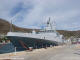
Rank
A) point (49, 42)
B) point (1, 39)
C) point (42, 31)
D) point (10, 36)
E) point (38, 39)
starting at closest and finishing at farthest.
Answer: point (10, 36) → point (38, 39) → point (49, 42) → point (42, 31) → point (1, 39)

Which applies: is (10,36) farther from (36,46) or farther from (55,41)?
(55,41)

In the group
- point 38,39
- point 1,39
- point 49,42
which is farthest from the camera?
point 1,39

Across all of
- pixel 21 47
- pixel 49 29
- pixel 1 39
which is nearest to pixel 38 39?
pixel 21 47

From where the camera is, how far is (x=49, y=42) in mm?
35344

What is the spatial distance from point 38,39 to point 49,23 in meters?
11.1

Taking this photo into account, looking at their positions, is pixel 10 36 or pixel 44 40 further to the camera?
pixel 44 40

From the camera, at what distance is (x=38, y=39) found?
1244 inches

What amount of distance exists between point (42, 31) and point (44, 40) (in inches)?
251

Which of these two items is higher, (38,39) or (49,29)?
(49,29)

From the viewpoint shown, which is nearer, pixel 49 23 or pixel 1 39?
pixel 49 23

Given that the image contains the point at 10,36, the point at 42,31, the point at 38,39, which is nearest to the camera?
the point at 10,36

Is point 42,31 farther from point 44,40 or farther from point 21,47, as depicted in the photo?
point 21,47

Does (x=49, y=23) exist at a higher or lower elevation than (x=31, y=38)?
higher

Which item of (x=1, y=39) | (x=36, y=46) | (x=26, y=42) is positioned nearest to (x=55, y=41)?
(x=36, y=46)
